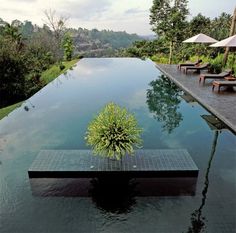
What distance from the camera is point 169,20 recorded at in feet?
57.4

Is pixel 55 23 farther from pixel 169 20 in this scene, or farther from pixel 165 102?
pixel 165 102

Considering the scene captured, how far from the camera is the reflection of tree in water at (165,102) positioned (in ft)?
23.7

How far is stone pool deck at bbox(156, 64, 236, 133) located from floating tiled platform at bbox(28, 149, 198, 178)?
2262 mm

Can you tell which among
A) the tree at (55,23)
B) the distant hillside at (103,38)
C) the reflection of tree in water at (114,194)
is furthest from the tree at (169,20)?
the distant hillside at (103,38)

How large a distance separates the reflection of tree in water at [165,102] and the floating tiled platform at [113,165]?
74.3 inches

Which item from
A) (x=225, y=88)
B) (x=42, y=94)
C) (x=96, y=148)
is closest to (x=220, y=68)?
(x=225, y=88)

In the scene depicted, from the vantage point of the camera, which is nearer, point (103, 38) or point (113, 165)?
point (113, 165)

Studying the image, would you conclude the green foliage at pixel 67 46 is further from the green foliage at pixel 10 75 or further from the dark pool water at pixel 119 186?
the dark pool water at pixel 119 186

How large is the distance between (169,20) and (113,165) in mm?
15366

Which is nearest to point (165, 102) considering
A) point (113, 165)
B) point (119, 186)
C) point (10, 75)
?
point (113, 165)

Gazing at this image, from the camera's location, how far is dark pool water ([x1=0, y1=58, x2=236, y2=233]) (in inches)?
131

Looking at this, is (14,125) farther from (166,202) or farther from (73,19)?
(73,19)

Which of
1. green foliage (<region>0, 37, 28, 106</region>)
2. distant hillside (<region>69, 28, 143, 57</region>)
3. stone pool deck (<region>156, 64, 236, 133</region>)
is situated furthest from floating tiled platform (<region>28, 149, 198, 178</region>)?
distant hillside (<region>69, 28, 143, 57</region>)

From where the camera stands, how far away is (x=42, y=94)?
10430mm
